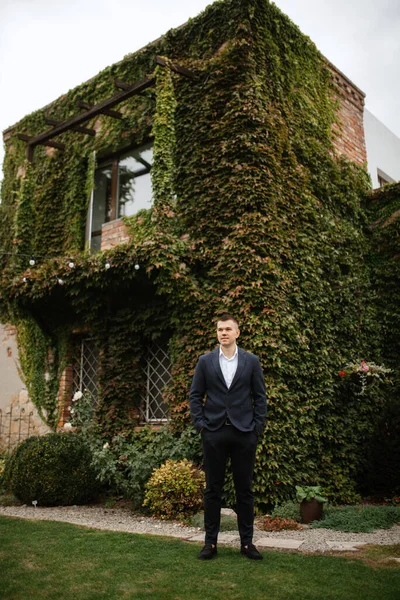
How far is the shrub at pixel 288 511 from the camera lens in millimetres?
6605

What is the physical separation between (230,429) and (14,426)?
7.32m

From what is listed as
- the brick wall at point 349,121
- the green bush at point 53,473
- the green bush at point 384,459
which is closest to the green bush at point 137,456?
the green bush at point 53,473

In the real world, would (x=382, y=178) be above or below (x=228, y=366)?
above

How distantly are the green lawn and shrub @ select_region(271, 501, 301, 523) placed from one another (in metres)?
1.86

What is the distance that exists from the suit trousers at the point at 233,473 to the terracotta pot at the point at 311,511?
2211mm

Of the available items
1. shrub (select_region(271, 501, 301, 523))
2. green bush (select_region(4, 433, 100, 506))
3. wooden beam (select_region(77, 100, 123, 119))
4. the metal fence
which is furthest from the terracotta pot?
wooden beam (select_region(77, 100, 123, 119))

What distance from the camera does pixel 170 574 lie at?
4.04m

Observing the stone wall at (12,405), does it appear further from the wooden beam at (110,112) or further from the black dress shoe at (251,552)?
the black dress shoe at (251,552)

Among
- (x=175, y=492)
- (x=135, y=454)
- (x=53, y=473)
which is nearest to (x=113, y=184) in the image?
(x=135, y=454)

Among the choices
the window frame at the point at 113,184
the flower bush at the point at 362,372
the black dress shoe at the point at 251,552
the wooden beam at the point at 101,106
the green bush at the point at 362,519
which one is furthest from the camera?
the window frame at the point at 113,184

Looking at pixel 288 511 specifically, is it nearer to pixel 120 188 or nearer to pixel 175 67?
pixel 120 188

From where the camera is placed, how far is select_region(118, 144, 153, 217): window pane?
31.9 ft

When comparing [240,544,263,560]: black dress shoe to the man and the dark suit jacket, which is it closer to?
the man

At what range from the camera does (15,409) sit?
10.7m
